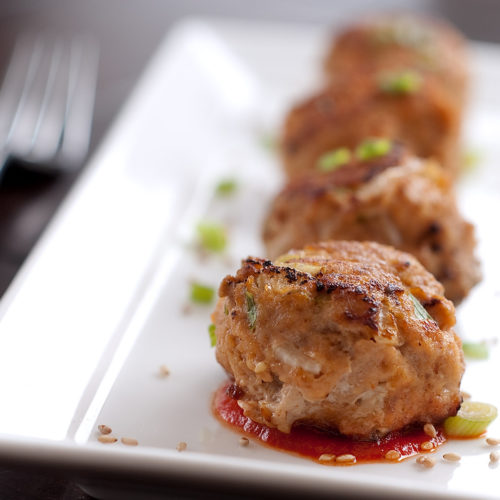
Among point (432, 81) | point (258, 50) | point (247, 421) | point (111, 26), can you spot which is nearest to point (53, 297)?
point (247, 421)

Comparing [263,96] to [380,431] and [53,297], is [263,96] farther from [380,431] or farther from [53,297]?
[380,431]

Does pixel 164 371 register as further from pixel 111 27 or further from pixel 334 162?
pixel 111 27

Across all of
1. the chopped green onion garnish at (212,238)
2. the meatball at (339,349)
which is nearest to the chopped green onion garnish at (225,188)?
the chopped green onion garnish at (212,238)

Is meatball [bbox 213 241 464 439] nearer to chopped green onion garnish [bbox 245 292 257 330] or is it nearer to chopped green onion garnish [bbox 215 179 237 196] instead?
chopped green onion garnish [bbox 245 292 257 330]

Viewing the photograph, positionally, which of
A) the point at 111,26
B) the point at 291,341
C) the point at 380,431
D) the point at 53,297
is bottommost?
the point at 111,26

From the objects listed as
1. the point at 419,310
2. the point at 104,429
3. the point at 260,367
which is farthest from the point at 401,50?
the point at 104,429

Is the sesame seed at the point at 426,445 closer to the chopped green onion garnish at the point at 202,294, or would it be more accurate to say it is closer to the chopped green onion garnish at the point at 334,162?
the chopped green onion garnish at the point at 202,294
